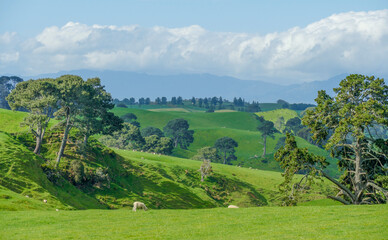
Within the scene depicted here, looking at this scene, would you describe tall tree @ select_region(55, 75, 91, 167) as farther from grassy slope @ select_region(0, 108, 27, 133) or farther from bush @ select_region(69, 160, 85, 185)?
grassy slope @ select_region(0, 108, 27, 133)

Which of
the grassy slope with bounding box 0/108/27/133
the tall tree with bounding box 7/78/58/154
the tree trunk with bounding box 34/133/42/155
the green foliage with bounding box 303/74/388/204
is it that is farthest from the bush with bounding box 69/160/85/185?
the green foliage with bounding box 303/74/388/204

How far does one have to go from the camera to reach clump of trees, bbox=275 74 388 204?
52.6 meters

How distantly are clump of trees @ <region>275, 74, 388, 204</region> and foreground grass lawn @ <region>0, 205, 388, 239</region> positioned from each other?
36.0ft

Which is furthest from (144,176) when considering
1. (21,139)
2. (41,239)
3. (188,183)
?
(41,239)

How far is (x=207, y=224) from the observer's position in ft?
122

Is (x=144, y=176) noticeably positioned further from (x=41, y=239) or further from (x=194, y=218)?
(x=41, y=239)

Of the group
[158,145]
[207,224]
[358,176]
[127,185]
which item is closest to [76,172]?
[127,185]

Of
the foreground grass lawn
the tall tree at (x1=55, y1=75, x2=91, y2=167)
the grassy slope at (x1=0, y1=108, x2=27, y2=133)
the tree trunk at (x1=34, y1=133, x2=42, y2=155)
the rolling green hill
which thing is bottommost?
the rolling green hill

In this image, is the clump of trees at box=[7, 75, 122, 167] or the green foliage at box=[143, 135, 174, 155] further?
the green foliage at box=[143, 135, 174, 155]

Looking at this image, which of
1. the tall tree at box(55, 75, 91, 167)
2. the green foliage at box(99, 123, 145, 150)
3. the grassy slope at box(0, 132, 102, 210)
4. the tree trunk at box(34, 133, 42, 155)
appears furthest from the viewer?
the green foliage at box(99, 123, 145, 150)

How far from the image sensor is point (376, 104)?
53219 mm

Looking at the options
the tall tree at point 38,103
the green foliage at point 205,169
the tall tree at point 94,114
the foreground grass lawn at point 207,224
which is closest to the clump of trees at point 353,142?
the foreground grass lawn at point 207,224

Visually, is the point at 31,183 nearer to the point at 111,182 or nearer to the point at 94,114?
the point at 111,182

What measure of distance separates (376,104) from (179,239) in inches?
1342
